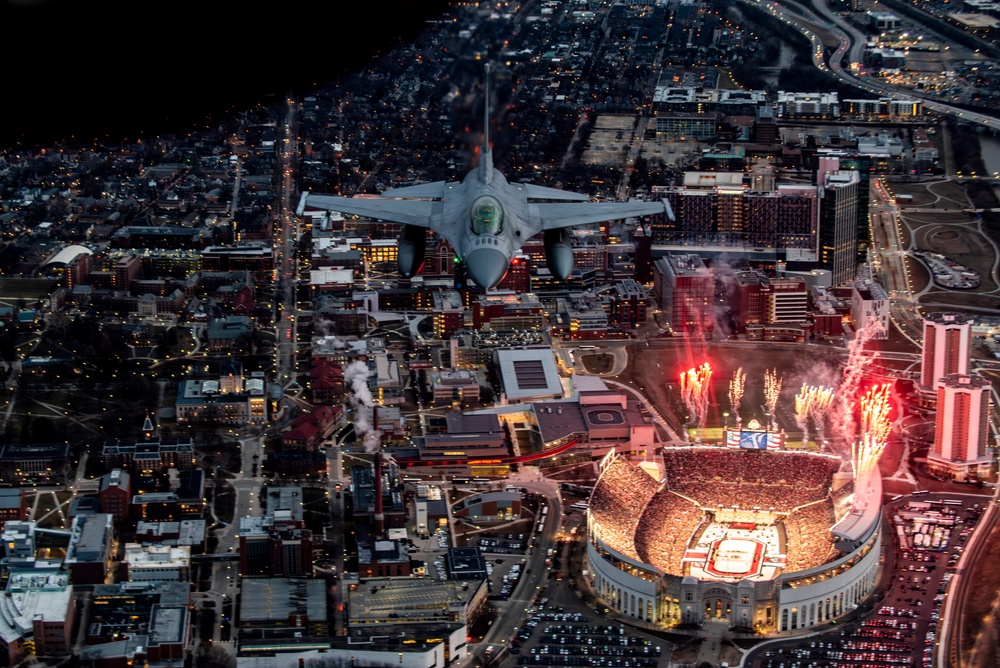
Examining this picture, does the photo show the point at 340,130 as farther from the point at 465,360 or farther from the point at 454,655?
the point at 454,655

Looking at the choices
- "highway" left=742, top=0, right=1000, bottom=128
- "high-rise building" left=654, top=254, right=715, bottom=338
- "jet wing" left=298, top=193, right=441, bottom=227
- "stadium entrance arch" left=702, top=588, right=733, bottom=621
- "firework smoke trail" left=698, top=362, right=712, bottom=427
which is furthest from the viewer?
"highway" left=742, top=0, right=1000, bottom=128

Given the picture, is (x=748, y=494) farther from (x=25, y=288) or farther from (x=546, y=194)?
(x=25, y=288)

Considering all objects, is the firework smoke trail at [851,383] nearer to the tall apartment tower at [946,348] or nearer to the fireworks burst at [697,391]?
the tall apartment tower at [946,348]

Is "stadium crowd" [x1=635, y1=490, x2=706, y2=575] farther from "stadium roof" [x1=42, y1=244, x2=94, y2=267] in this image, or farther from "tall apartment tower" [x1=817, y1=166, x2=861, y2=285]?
"stadium roof" [x1=42, y1=244, x2=94, y2=267]

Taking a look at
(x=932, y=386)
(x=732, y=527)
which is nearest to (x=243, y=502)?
(x=732, y=527)

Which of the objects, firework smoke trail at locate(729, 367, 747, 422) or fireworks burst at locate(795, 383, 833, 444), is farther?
firework smoke trail at locate(729, 367, 747, 422)

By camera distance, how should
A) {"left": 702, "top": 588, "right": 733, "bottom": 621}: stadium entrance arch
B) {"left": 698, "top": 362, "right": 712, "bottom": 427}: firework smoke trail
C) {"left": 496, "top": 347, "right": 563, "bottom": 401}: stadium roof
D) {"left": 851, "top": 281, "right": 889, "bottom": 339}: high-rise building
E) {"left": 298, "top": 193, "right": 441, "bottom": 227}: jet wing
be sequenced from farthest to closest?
{"left": 851, "top": 281, "right": 889, "bottom": 339}: high-rise building, {"left": 496, "top": 347, "right": 563, "bottom": 401}: stadium roof, {"left": 698, "top": 362, "right": 712, "bottom": 427}: firework smoke trail, {"left": 298, "top": 193, "right": 441, "bottom": 227}: jet wing, {"left": 702, "top": 588, "right": 733, "bottom": 621}: stadium entrance arch

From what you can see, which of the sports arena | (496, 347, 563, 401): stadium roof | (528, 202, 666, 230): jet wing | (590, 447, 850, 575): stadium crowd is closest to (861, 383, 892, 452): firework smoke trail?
the sports arena

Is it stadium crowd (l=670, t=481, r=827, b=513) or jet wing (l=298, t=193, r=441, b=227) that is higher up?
jet wing (l=298, t=193, r=441, b=227)
